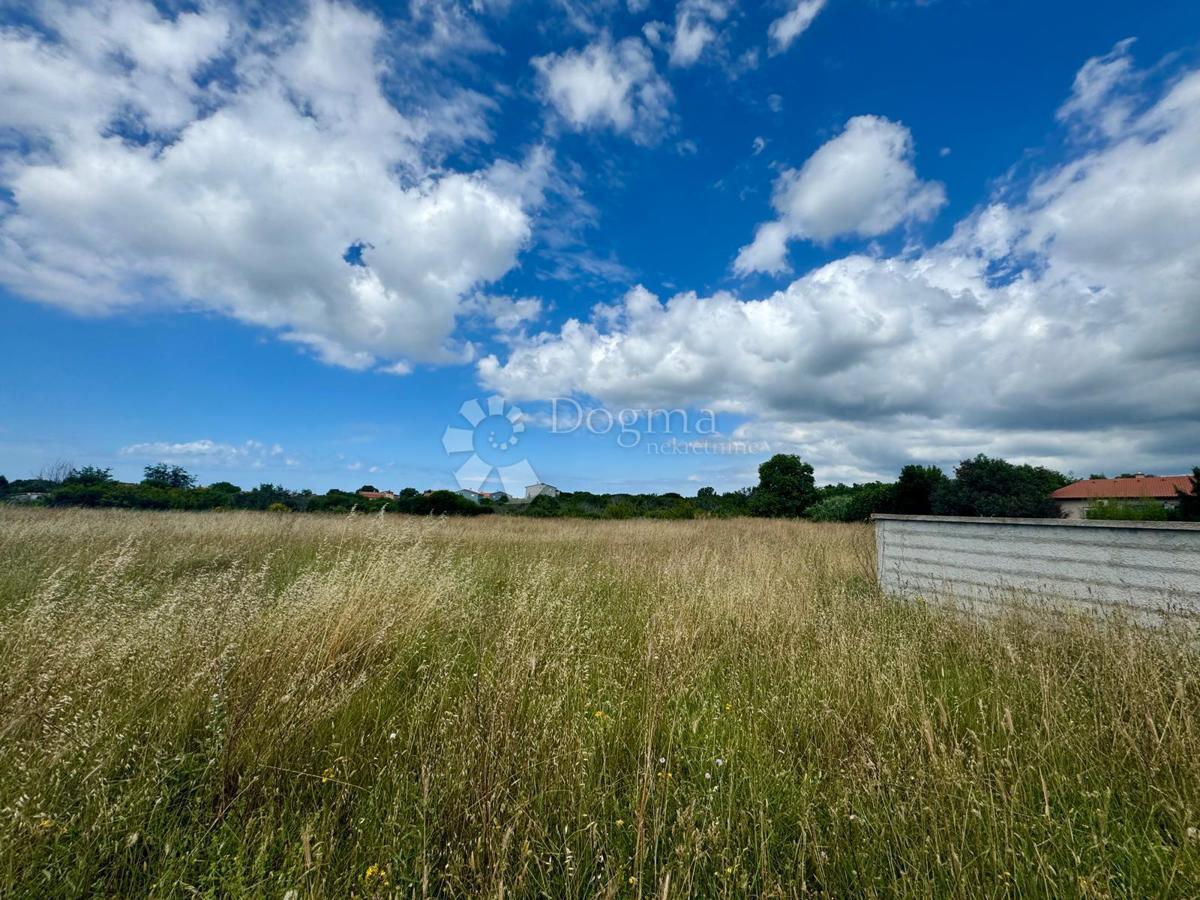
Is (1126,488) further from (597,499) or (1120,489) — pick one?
(597,499)

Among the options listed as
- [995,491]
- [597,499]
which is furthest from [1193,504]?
[597,499]

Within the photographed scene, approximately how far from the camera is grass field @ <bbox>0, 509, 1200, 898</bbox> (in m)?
1.64

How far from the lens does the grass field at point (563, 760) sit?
1.64 metres

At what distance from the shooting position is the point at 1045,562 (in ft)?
16.5

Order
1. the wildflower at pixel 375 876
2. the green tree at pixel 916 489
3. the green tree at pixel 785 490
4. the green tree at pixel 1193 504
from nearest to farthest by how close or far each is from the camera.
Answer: the wildflower at pixel 375 876 < the green tree at pixel 1193 504 < the green tree at pixel 916 489 < the green tree at pixel 785 490

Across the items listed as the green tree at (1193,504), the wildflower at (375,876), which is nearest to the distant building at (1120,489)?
the green tree at (1193,504)

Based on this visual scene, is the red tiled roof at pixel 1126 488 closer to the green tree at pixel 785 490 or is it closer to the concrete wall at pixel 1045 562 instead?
the green tree at pixel 785 490

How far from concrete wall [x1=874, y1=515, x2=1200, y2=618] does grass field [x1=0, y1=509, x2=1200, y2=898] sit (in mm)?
491

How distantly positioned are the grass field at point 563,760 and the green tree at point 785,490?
116 ft

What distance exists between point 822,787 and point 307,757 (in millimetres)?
2442

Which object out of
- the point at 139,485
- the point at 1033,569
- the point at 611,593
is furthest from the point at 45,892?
the point at 139,485

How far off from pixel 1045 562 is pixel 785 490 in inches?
1380

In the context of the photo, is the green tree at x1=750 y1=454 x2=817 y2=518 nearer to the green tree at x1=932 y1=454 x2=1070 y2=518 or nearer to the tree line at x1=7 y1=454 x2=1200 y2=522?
the tree line at x1=7 y1=454 x2=1200 y2=522

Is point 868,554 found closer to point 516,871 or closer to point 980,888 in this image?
point 980,888
